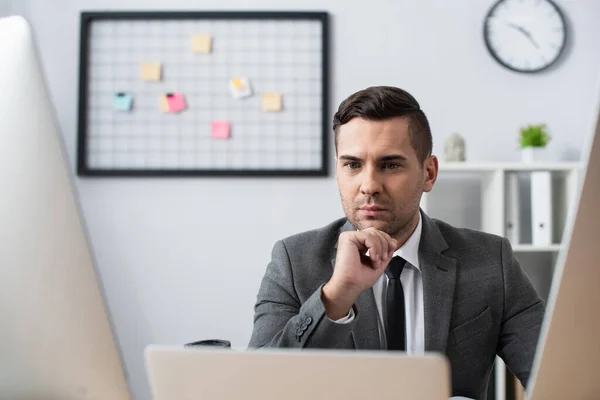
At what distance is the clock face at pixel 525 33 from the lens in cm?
289

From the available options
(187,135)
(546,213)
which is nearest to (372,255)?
(546,213)

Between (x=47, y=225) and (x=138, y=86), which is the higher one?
(x=138, y=86)

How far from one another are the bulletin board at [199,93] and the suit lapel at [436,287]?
4.76ft

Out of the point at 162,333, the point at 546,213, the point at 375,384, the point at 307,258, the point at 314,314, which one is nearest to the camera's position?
the point at 375,384

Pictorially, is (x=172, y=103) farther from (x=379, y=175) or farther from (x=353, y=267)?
(x=353, y=267)

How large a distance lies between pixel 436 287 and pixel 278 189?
1.56 meters

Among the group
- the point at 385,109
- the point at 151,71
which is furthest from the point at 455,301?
the point at 151,71

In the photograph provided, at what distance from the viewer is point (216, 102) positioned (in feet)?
9.71

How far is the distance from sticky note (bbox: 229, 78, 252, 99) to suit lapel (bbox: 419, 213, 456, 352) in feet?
5.24

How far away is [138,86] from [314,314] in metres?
2.11

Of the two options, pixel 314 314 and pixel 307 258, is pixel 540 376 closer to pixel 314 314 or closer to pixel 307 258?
pixel 314 314

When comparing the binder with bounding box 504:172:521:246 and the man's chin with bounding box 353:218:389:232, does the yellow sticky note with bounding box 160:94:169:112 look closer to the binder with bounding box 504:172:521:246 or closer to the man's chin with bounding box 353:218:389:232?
the binder with bounding box 504:172:521:246

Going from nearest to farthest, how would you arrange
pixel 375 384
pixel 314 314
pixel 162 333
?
pixel 375 384, pixel 314 314, pixel 162 333

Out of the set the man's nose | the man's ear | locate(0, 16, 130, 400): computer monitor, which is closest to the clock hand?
the man's ear
